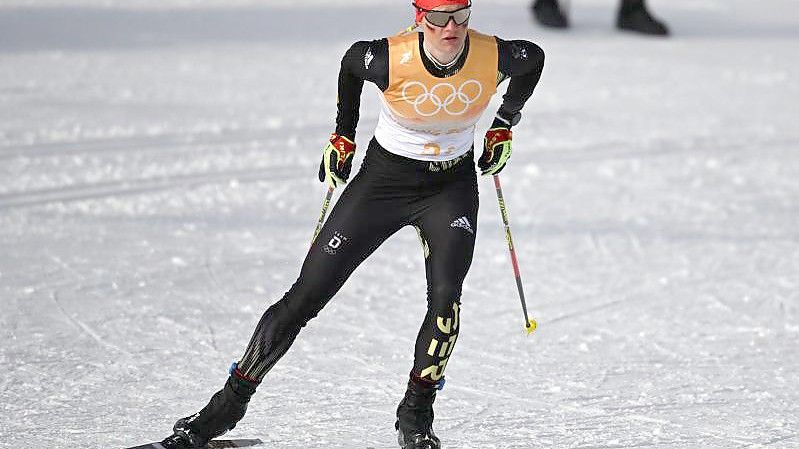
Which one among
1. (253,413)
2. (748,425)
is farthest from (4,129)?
(748,425)

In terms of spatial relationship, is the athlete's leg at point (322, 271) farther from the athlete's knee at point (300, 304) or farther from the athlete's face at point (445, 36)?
the athlete's face at point (445, 36)

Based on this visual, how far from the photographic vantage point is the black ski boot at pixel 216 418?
184 inches

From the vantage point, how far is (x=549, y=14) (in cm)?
1397

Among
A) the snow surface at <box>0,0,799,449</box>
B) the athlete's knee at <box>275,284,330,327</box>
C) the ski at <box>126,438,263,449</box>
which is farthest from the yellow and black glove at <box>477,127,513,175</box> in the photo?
the ski at <box>126,438,263,449</box>

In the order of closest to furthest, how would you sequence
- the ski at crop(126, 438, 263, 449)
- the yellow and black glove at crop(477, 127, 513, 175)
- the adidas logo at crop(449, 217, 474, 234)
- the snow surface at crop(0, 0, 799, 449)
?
1. the adidas logo at crop(449, 217, 474, 234)
2. the ski at crop(126, 438, 263, 449)
3. the yellow and black glove at crop(477, 127, 513, 175)
4. the snow surface at crop(0, 0, 799, 449)

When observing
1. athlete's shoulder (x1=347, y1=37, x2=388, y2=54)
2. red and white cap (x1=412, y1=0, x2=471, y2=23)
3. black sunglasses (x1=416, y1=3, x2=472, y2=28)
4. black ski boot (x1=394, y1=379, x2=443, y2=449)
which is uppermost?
red and white cap (x1=412, y1=0, x2=471, y2=23)

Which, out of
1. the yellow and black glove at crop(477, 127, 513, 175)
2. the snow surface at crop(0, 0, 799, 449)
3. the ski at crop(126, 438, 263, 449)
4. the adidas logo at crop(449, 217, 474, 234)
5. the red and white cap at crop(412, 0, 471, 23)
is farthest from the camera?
the snow surface at crop(0, 0, 799, 449)

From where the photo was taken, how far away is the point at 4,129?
9.98 metres

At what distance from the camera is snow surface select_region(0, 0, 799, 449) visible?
18.0 ft

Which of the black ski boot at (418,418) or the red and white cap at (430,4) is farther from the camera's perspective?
the black ski boot at (418,418)

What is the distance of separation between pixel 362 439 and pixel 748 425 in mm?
1639

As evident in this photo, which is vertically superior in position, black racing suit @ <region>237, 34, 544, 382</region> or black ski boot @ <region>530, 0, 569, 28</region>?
black racing suit @ <region>237, 34, 544, 382</region>

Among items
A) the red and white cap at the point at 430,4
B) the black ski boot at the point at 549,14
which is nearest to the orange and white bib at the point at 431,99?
the red and white cap at the point at 430,4

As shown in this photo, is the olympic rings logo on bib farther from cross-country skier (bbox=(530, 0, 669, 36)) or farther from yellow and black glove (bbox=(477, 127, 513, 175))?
cross-country skier (bbox=(530, 0, 669, 36))
